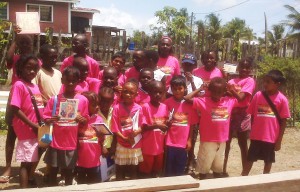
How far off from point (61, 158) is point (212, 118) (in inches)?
71.6

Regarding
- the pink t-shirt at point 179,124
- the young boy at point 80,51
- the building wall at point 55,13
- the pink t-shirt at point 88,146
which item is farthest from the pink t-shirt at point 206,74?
the building wall at point 55,13

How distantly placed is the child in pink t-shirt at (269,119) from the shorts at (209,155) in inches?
19.3

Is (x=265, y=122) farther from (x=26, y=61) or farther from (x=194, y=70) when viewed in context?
(x=26, y=61)

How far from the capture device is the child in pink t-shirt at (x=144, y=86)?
4684 millimetres

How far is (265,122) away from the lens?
4875 millimetres

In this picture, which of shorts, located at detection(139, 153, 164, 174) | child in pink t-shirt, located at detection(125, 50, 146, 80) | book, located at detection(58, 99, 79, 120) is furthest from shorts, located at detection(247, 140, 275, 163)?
book, located at detection(58, 99, 79, 120)

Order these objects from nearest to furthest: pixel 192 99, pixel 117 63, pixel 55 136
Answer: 1. pixel 55 136
2. pixel 192 99
3. pixel 117 63

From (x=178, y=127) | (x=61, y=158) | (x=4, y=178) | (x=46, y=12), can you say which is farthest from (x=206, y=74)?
(x=46, y=12)

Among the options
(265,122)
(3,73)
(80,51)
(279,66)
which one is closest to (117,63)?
(80,51)

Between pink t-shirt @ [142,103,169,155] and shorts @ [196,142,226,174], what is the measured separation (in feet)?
1.83

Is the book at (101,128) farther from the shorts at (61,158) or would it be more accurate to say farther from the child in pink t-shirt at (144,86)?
the child in pink t-shirt at (144,86)

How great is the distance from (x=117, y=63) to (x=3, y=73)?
8991 millimetres

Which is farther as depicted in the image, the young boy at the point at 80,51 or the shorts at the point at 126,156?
the young boy at the point at 80,51

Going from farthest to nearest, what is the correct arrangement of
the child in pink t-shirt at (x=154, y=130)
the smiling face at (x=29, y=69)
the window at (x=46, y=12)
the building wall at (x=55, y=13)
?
1. the window at (x=46, y=12)
2. the building wall at (x=55, y=13)
3. the child in pink t-shirt at (x=154, y=130)
4. the smiling face at (x=29, y=69)
